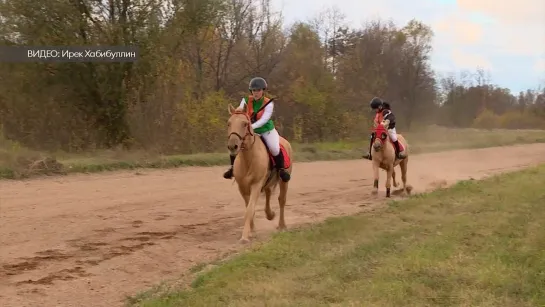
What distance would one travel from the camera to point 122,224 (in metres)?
10.1

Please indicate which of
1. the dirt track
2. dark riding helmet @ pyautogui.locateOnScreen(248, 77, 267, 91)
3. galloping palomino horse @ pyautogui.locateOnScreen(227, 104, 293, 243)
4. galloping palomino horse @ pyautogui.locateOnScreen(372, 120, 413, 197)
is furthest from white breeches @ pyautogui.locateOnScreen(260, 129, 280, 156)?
galloping palomino horse @ pyautogui.locateOnScreen(372, 120, 413, 197)

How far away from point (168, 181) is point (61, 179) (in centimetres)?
278

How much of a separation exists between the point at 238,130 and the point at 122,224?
2.90 metres

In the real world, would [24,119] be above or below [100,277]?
above

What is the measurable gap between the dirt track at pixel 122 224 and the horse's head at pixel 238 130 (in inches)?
60.3

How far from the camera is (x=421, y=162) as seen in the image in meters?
24.4

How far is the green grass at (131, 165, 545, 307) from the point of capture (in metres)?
5.69

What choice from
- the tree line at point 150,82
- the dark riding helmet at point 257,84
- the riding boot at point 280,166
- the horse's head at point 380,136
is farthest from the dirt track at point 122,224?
the tree line at point 150,82

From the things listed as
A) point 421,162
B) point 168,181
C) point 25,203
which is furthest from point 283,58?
point 25,203

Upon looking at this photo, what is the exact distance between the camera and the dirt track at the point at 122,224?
671 centimetres

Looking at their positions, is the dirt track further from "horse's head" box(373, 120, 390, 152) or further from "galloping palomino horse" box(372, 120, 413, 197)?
"horse's head" box(373, 120, 390, 152)

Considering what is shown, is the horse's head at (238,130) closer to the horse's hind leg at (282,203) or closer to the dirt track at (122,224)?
the dirt track at (122,224)

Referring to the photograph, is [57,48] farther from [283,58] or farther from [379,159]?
[283,58]

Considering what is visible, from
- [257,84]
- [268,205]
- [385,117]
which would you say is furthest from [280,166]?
[385,117]
